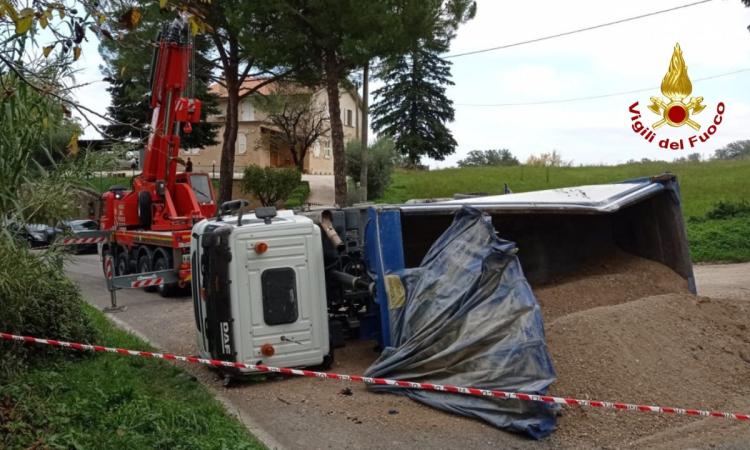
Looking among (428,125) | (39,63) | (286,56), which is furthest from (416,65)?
(39,63)

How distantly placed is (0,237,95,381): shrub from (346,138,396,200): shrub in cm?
2423

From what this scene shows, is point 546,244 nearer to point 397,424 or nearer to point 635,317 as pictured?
point 635,317

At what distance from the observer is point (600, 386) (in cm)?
622

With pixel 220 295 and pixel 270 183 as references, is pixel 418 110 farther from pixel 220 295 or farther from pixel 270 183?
pixel 220 295

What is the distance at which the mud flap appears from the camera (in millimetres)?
7211

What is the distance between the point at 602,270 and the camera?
9.41 metres

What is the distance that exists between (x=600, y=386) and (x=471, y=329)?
1.14 m

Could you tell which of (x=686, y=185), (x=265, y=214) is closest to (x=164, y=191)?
(x=265, y=214)

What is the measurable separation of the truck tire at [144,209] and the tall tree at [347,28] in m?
6.76

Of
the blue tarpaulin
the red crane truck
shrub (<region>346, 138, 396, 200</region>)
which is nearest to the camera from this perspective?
the blue tarpaulin

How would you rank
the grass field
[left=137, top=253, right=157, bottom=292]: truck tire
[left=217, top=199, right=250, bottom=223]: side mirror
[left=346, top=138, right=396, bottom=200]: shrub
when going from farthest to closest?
[left=346, top=138, right=396, bottom=200]: shrub < the grass field < [left=137, top=253, right=157, bottom=292]: truck tire < [left=217, top=199, right=250, bottom=223]: side mirror

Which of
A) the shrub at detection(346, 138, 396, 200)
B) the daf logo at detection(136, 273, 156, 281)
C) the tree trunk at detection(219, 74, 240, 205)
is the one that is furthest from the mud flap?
the shrub at detection(346, 138, 396, 200)

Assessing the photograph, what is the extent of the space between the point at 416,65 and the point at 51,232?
39361mm

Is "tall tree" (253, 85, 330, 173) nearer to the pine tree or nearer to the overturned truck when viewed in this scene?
the pine tree
